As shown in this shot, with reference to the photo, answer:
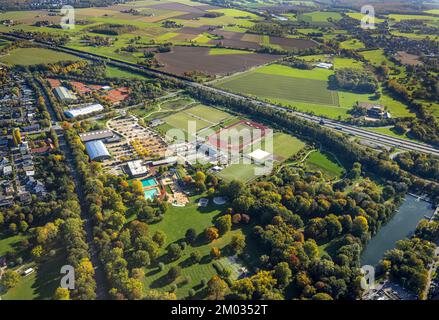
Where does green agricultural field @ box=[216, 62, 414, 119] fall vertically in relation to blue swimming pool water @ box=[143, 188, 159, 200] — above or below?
above

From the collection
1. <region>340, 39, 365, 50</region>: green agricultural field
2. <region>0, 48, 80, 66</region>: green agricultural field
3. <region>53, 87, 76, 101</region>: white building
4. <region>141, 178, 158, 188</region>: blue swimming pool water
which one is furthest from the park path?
<region>340, 39, 365, 50</region>: green agricultural field

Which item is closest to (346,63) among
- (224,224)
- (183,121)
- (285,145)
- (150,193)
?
(285,145)

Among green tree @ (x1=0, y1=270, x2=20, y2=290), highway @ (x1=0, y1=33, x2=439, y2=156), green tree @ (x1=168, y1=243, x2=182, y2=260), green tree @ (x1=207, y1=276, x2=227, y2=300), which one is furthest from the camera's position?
highway @ (x1=0, y1=33, x2=439, y2=156)

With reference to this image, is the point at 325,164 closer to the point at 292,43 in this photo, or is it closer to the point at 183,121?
the point at 183,121

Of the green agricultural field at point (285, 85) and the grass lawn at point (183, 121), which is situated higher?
the green agricultural field at point (285, 85)

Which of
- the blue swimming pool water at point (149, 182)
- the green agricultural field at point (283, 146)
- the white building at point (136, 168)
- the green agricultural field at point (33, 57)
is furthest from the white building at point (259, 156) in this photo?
the green agricultural field at point (33, 57)

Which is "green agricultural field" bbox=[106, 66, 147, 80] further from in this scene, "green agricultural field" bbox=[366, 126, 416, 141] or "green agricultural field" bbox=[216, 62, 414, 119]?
"green agricultural field" bbox=[366, 126, 416, 141]

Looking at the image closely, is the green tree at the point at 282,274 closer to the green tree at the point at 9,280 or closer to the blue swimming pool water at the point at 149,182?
the blue swimming pool water at the point at 149,182
